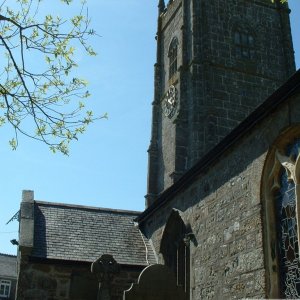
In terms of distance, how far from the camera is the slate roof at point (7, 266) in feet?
111

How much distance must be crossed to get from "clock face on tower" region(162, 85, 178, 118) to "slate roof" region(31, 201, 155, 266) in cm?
601

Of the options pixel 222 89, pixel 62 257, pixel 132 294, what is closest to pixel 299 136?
pixel 132 294

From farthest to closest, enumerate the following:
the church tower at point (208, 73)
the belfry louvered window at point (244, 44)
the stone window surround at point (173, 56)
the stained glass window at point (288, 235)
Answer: the stone window surround at point (173, 56), the belfry louvered window at point (244, 44), the church tower at point (208, 73), the stained glass window at point (288, 235)

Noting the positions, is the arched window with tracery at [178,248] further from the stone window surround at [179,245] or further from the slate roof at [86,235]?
the slate roof at [86,235]

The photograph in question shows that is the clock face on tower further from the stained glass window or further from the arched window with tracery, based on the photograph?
the stained glass window

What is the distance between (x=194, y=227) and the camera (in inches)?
460

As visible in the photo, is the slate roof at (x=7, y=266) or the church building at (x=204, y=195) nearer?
the church building at (x=204, y=195)

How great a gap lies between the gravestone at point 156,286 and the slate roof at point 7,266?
26.9m

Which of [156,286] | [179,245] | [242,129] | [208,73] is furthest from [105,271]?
[208,73]

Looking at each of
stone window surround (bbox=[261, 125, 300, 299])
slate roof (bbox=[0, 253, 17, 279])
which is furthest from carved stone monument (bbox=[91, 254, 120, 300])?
slate roof (bbox=[0, 253, 17, 279])

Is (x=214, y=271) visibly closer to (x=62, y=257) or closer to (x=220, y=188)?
(x=220, y=188)

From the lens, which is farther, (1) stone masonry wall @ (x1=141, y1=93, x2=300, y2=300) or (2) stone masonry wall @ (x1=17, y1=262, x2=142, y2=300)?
(2) stone masonry wall @ (x1=17, y1=262, x2=142, y2=300)

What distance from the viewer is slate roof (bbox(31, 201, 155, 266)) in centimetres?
1408

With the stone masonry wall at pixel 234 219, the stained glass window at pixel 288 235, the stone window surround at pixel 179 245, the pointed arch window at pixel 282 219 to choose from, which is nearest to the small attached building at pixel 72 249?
the stone window surround at pixel 179 245
